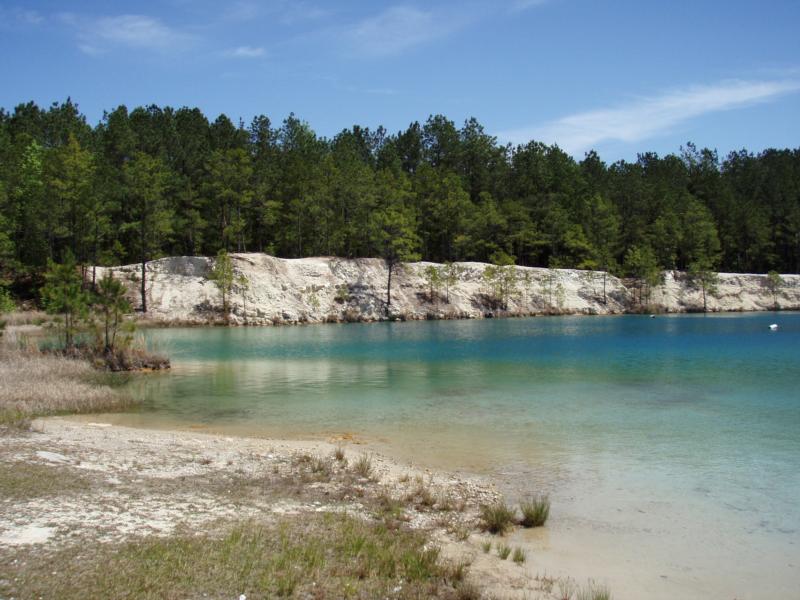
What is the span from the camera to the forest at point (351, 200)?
211ft

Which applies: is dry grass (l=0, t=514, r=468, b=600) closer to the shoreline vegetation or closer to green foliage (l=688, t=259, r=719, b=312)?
the shoreline vegetation

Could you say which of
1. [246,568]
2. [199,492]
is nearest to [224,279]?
[199,492]

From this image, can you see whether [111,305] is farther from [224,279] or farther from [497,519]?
[224,279]

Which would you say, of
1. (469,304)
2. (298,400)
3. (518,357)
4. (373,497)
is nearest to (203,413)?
(298,400)

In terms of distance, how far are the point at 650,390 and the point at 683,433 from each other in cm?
807

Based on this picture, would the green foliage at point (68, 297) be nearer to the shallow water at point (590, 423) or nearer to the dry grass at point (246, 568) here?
the shallow water at point (590, 423)

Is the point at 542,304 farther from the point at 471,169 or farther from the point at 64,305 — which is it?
the point at 64,305

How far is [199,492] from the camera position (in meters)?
11.0

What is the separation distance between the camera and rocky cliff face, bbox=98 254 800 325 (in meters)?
66.8

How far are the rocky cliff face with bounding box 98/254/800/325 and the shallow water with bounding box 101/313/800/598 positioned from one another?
74.1 feet

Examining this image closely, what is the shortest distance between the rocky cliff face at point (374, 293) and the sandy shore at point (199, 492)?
52.0m

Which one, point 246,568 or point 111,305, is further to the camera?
point 111,305

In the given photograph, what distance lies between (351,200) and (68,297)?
2149 inches

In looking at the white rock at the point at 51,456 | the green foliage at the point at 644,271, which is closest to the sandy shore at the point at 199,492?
the white rock at the point at 51,456
